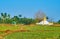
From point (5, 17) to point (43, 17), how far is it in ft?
46.8

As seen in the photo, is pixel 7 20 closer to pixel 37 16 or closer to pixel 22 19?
pixel 37 16

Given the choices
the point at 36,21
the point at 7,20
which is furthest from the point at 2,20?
the point at 36,21

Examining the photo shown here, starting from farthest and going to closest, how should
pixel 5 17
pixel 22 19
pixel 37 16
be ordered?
pixel 22 19
pixel 5 17
pixel 37 16

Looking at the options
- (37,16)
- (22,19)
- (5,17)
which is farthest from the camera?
(22,19)

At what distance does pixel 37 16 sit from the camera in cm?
6812

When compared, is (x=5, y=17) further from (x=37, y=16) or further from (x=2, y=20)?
(x=37, y=16)

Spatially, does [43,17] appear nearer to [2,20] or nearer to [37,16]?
[37,16]

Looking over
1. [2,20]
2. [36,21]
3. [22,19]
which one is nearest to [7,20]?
[2,20]

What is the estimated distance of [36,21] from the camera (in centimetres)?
6956

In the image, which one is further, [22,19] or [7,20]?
[22,19]

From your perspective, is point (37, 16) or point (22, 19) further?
point (22, 19)

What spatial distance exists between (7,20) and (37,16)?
10466 millimetres

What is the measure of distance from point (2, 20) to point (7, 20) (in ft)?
5.78

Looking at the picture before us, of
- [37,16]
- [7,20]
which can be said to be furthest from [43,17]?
[7,20]
